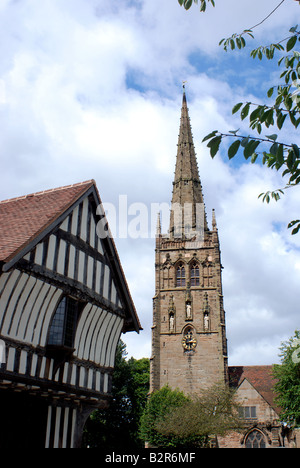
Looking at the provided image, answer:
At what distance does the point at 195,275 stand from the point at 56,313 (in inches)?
1391

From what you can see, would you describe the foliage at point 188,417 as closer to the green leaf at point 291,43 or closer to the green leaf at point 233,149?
the green leaf at point 233,149

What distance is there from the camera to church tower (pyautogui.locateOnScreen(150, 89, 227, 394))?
41.3 meters

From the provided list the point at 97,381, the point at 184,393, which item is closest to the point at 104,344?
the point at 97,381

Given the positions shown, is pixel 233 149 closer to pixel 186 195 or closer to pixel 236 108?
pixel 236 108

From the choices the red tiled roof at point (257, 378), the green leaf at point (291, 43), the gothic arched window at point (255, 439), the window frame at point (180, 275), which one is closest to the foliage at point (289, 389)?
the gothic arched window at point (255, 439)

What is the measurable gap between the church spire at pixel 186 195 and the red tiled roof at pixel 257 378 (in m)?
15.0

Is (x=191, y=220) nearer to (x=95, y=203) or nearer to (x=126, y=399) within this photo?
(x=126, y=399)

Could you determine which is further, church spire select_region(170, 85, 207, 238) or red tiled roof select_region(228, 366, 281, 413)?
church spire select_region(170, 85, 207, 238)

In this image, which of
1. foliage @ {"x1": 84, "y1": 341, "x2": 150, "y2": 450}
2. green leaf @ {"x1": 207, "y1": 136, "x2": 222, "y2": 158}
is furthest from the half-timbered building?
foliage @ {"x1": 84, "y1": 341, "x2": 150, "y2": 450}

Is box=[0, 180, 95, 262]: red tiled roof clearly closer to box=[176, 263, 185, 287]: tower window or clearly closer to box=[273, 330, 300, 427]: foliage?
box=[273, 330, 300, 427]: foliage

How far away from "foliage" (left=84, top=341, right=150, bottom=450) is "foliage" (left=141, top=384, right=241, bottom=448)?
14.1 feet

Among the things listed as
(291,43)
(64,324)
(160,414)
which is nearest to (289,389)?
(160,414)

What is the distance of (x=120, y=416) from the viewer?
1615 inches
